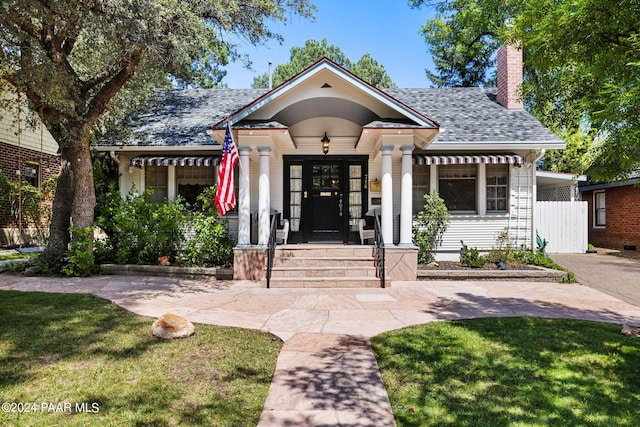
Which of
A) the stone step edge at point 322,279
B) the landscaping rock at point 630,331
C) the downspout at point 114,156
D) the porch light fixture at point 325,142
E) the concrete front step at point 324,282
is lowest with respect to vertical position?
the landscaping rock at point 630,331

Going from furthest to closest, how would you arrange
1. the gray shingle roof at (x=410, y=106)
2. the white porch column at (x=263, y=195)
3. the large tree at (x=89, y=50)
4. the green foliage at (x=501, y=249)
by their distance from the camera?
1. the gray shingle roof at (x=410, y=106)
2. the green foliage at (x=501, y=249)
3. the white porch column at (x=263, y=195)
4. the large tree at (x=89, y=50)

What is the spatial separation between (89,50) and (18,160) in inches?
255

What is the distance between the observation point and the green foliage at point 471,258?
28.3ft

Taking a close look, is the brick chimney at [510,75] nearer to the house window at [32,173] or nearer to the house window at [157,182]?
the house window at [157,182]

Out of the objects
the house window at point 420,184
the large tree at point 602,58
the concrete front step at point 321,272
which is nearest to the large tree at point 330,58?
the house window at point 420,184

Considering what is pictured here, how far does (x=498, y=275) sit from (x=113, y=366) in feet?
24.5

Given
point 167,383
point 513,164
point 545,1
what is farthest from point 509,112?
point 167,383

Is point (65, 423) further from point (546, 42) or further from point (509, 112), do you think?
point (509, 112)

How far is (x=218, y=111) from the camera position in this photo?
11.4m

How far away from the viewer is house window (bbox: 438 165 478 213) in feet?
33.0

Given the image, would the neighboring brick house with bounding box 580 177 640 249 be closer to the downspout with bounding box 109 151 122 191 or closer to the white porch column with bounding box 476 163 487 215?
the white porch column with bounding box 476 163 487 215

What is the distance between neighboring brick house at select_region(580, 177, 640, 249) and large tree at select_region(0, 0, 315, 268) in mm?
13961

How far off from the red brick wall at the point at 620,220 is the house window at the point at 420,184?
353 inches

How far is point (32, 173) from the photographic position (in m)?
14.0
